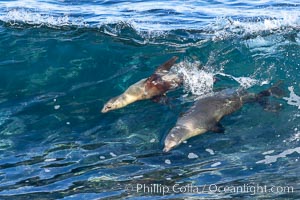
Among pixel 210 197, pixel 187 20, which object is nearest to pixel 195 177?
A: pixel 210 197

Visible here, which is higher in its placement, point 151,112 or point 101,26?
point 101,26

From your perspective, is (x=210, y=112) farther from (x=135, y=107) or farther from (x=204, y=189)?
(x=204, y=189)

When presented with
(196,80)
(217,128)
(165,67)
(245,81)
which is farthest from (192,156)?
(245,81)

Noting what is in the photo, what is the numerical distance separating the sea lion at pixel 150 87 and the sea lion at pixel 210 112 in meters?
0.86

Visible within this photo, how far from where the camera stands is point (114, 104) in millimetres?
9727

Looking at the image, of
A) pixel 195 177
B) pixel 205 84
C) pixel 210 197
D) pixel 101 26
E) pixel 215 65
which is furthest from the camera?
pixel 101 26

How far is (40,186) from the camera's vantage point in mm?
7094

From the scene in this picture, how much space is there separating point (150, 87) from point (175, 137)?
182 centimetres

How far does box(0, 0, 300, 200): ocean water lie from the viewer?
720 centimetres

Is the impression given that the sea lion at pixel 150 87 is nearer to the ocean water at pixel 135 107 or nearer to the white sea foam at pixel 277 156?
the ocean water at pixel 135 107

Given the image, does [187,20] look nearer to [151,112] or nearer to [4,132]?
[151,112]

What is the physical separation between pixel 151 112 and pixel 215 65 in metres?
2.07

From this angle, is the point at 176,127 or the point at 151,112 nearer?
the point at 176,127

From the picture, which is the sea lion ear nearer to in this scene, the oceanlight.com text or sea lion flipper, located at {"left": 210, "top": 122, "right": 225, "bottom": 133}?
sea lion flipper, located at {"left": 210, "top": 122, "right": 225, "bottom": 133}
